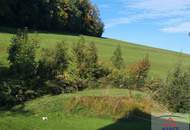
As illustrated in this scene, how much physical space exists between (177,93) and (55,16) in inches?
2134

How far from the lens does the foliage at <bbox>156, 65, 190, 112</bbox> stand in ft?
78.1

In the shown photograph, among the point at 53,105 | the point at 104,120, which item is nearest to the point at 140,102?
the point at 104,120

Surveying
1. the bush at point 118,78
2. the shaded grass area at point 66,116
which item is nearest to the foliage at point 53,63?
the shaded grass area at point 66,116

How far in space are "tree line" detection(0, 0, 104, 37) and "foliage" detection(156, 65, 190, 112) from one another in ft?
117

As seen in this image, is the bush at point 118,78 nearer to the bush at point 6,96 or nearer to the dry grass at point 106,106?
the dry grass at point 106,106

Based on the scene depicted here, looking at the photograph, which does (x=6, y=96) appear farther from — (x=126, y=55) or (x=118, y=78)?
(x=126, y=55)

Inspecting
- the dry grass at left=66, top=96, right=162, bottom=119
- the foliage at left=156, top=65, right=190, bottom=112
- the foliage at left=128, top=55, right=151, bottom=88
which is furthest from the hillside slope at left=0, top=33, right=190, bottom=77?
the dry grass at left=66, top=96, right=162, bottom=119

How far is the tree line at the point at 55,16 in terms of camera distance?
68637 millimetres

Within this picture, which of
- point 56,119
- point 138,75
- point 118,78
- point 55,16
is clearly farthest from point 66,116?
point 55,16

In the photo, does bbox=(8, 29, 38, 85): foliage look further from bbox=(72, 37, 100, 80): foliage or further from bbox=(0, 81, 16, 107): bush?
bbox=(72, 37, 100, 80): foliage

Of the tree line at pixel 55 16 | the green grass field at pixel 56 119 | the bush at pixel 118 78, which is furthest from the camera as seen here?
the tree line at pixel 55 16

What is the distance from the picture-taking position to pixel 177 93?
951 inches

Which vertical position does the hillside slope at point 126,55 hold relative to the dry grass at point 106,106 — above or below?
above

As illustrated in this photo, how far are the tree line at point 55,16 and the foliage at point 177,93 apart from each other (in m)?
35.5
